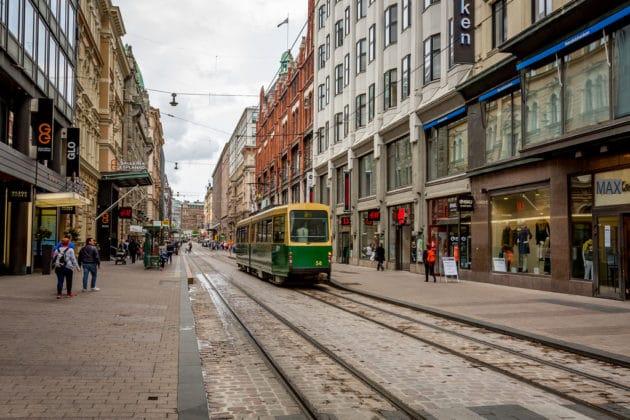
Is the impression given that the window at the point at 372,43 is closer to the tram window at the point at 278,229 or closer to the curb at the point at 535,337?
the tram window at the point at 278,229

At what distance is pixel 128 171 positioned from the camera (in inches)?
1864

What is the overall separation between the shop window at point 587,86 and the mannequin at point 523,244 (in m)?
4.89

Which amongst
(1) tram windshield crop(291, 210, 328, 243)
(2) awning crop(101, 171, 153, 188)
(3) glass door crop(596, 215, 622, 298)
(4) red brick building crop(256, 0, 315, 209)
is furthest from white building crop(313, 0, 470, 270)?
(2) awning crop(101, 171, 153, 188)

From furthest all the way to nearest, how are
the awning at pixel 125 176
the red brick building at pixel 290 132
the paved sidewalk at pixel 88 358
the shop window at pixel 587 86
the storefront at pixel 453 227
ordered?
the red brick building at pixel 290 132, the awning at pixel 125 176, the storefront at pixel 453 227, the shop window at pixel 587 86, the paved sidewalk at pixel 88 358

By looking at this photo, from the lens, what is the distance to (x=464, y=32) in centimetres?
2536

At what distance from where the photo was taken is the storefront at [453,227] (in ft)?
85.9

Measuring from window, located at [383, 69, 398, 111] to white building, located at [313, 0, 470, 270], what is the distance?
2.2 inches

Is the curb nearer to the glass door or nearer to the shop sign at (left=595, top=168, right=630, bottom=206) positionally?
Answer: the glass door

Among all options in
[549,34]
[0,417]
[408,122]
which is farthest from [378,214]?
[0,417]

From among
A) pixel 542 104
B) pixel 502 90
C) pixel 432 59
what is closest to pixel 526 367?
pixel 542 104

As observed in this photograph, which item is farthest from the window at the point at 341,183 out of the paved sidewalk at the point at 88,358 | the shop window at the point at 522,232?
the paved sidewalk at the point at 88,358

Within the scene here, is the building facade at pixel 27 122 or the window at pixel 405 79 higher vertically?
the window at pixel 405 79

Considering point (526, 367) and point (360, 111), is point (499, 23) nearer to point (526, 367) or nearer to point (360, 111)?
point (360, 111)

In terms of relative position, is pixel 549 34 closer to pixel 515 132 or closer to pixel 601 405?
pixel 515 132
